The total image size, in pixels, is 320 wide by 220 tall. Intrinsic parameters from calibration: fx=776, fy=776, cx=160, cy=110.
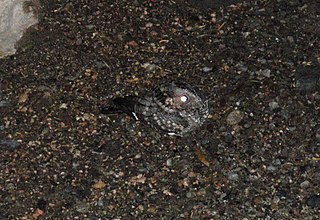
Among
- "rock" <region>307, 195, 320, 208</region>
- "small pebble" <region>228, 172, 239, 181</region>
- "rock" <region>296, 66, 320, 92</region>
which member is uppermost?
"rock" <region>296, 66, 320, 92</region>

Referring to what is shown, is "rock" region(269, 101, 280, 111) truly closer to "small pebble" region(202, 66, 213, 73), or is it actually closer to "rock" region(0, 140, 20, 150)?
"small pebble" region(202, 66, 213, 73)

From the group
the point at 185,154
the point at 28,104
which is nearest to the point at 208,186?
the point at 185,154

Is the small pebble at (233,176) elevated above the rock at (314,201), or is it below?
above

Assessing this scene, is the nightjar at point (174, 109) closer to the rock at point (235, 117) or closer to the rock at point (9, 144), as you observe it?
the rock at point (235, 117)

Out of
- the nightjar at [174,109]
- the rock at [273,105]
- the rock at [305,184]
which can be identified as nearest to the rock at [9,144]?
the nightjar at [174,109]

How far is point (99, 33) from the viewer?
4543 mm

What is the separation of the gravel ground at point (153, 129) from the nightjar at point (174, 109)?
8 centimetres

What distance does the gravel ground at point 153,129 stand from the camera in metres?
3.79

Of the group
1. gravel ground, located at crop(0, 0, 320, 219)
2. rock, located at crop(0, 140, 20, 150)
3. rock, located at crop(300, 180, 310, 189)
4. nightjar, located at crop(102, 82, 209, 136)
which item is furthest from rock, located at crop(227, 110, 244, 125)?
rock, located at crop(0, 140, 20, 150)

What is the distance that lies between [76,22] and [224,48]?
2.94 ft

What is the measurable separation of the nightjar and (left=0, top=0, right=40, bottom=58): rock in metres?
0.91

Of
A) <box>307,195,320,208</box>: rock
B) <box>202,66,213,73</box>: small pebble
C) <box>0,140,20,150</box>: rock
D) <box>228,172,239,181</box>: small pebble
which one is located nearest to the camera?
<box>307,195,320,208</box>: rock

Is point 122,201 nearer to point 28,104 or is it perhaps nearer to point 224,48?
point 28,104

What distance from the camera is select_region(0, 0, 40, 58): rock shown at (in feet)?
14.6
